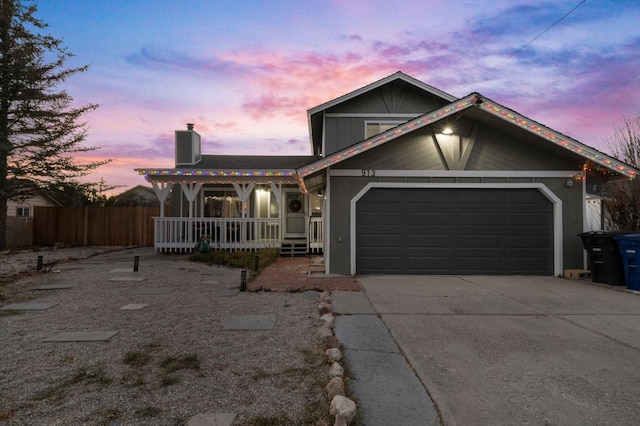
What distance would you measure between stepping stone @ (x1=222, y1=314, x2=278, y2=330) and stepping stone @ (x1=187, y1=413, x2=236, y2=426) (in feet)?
7.69

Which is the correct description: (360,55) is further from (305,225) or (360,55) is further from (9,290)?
(9,290)

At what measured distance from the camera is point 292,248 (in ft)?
48.2

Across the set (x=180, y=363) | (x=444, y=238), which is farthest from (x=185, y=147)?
(x=180, y=363)

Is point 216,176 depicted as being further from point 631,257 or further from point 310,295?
point 631,257

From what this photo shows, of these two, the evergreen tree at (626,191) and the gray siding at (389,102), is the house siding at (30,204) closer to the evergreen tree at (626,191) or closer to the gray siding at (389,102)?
the gray siding at (389,102)

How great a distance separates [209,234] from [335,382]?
42.4 feet

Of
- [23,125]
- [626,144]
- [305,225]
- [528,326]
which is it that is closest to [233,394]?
[528,326]

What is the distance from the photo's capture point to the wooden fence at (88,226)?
1878cm

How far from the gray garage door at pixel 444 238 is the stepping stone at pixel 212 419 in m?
7.08

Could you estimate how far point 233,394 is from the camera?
3180 mm

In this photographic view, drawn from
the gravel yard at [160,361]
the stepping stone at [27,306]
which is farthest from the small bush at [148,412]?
the stepping stone at [27,306]

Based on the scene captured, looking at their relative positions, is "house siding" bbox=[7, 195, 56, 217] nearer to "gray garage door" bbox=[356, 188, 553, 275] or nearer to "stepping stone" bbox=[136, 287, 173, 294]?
"stepping stone" bbox=[136, 287, 173, 294]

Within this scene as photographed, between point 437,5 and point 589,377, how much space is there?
37.1 feet

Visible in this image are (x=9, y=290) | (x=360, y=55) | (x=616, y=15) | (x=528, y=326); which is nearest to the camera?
(x=528, y=326)
